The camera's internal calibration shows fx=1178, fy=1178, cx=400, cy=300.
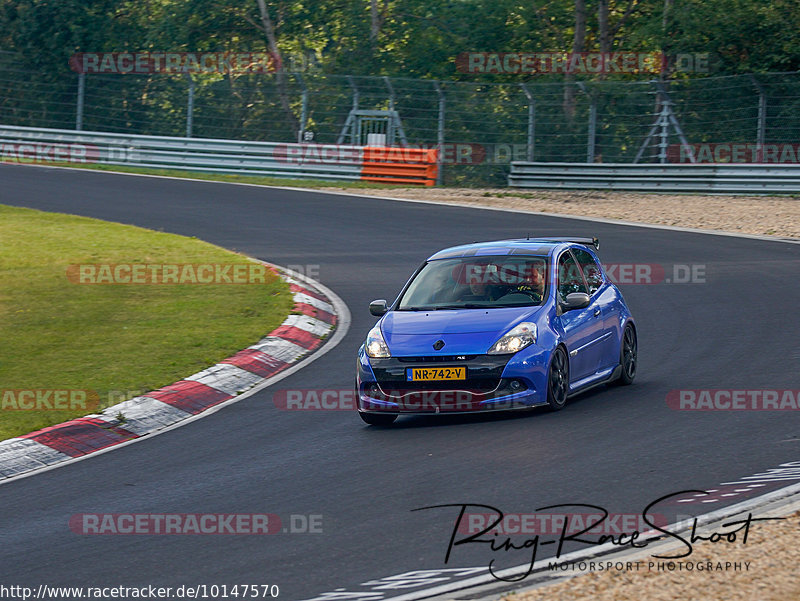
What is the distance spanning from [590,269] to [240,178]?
2255 cm

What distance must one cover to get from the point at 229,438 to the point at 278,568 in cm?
349

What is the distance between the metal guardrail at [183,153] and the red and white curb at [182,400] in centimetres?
1809

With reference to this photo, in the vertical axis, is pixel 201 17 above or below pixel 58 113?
above

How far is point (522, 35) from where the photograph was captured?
43.0 metres

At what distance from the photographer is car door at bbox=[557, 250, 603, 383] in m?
10.4

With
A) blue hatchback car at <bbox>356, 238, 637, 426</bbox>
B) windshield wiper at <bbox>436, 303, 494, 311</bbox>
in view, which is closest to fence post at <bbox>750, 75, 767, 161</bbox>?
blue hatchback car at <bbox>356, 238, 637, 426</bbox>

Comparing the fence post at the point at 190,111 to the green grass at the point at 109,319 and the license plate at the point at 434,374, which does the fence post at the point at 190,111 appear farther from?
the license plate at the point at 434,374

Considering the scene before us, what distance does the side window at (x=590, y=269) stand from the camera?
453 inches

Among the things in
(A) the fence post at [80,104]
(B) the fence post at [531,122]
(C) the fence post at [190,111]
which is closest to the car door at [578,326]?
(B) the fence post at [531,122]

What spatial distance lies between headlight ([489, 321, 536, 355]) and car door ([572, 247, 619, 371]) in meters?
1.29

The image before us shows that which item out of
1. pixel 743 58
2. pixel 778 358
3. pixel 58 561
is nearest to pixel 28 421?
pixel 58 561

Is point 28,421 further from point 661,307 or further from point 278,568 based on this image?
point 661,307

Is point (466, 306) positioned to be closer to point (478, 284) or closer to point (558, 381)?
point (478, 284)

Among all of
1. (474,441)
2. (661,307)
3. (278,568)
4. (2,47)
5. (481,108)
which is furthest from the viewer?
(2,47)
